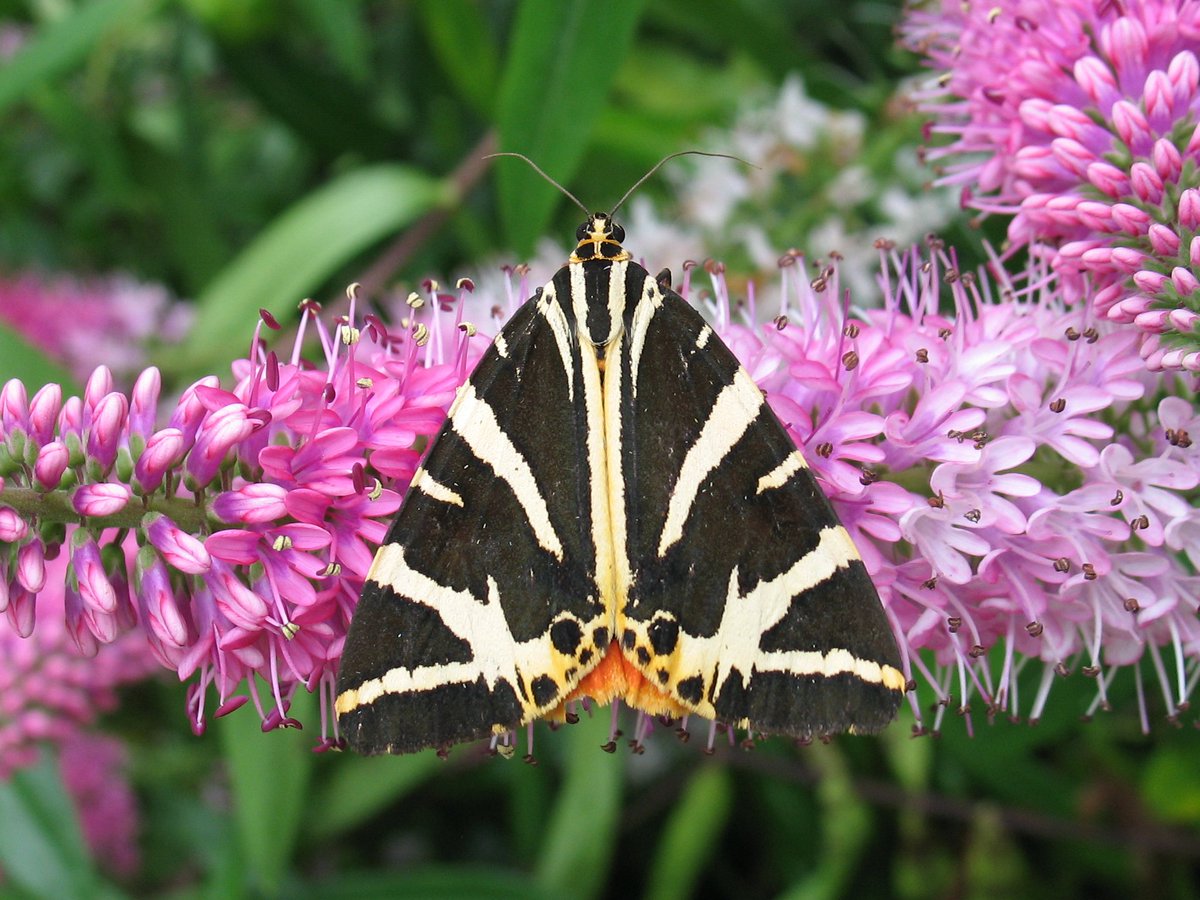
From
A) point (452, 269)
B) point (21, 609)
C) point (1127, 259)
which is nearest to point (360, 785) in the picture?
point (452, 269)

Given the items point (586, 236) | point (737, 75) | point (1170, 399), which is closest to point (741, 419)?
point (586, 236)

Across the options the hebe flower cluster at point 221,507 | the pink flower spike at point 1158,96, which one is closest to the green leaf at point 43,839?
the hebe flower cluster at point 221,507

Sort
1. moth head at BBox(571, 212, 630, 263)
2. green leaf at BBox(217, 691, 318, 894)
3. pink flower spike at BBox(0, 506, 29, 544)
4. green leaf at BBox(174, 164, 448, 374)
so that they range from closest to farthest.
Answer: pink flower spike at BBox(0, 506, 29, 544) < moth head at BBox(571, 212, 630, 263) < green leaf at BBox(217, 691, 318, 894) < green leaf at BBox(174, 164, 448, 374)

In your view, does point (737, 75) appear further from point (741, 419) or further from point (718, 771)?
point (741, 419)

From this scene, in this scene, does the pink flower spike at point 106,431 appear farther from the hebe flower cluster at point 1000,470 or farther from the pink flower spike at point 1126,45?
the pink flower spike at point 1126,45

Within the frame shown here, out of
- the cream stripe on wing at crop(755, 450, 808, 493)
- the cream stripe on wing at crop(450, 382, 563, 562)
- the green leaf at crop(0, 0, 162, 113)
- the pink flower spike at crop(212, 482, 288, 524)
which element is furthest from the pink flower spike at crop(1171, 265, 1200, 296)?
the green leaf at crop(0, 0, 162, 113)

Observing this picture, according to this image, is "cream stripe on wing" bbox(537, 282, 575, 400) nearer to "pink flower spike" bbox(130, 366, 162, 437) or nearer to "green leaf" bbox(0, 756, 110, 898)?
"pink flower spike" bbox(130, 366, 162, 437)
